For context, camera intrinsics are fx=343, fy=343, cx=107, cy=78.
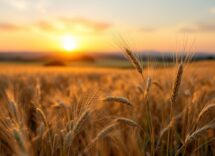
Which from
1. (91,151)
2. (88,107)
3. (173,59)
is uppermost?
(173,59)

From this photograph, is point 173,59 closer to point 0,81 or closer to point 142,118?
point 142,118

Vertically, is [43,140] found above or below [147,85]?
below

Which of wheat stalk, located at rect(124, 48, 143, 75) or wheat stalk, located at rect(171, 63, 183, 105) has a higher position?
wheat stalk, located at rect(124, 48, 143, 75)

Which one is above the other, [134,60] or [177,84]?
[134,60]

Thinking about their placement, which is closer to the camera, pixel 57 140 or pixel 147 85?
pixel 57 140

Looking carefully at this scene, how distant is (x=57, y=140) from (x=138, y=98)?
1.85 metres

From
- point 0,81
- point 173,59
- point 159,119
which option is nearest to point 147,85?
point 173,59

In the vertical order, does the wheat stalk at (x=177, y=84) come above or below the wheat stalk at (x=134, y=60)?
below

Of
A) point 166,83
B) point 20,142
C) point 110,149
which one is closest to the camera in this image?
point 20,142

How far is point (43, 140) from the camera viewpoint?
1831 mm

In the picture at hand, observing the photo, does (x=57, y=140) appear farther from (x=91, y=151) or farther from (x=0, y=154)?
(x=0, y=154)

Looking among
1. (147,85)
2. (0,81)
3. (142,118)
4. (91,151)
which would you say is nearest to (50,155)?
(91,151)

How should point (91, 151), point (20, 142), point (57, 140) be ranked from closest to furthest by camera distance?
1. point (20, 142)
2. point (57, 140)
3. point (91, 151)

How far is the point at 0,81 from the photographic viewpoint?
22.7 ft
